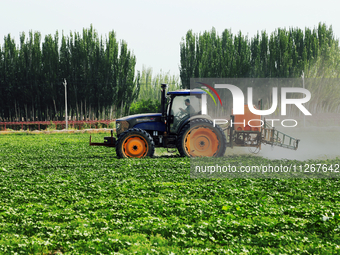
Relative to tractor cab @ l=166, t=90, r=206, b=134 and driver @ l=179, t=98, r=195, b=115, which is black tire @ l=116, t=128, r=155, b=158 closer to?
tractor cab @ l=166, t=90, r=206, b=134

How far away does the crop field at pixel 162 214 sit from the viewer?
5656mm

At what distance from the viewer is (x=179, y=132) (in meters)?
13.4

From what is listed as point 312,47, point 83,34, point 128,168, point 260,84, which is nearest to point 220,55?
point 260,84

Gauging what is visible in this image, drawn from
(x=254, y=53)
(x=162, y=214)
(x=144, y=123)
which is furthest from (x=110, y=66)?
(x=162, y=214)

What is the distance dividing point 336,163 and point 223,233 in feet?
29.2

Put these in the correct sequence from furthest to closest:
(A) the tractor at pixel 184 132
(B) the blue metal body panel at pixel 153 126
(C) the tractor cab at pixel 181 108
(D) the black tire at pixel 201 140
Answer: (B) the blue metal body panel at pixel 153 126 → (C) the tractor cab at pixel 181 108 → (A) the tractor at pixel 184 132 → (D) the black tire at pixel 201 140

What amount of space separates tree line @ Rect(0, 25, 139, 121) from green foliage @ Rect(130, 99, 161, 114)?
210cm

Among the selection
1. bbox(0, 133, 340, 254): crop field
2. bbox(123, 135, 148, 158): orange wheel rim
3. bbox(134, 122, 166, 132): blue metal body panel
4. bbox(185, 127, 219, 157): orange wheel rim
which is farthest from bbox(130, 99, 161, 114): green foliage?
bbox(0, 133, 340, 254): crop field

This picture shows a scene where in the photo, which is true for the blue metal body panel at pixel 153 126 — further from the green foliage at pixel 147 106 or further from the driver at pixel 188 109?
the green foliage at pixel 147 106

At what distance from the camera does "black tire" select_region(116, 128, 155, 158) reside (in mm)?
13461

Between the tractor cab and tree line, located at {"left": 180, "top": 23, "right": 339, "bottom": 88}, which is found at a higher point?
tree line, located at {"left": 180, "top": 23, "right": 339, "bottom": 88}

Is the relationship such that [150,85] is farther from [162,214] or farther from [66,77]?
[162,214]

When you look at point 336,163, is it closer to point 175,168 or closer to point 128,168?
point 175,168

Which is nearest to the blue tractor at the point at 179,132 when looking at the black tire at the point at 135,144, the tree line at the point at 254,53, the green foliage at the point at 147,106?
the black tire at the point at 135,144
